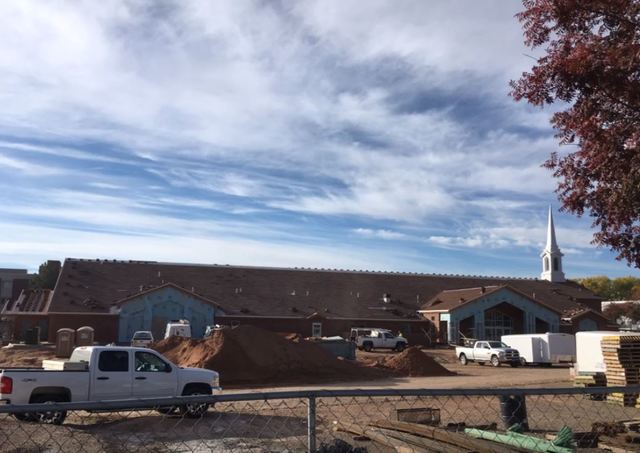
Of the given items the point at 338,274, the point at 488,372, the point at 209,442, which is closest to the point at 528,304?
the point at 338,274

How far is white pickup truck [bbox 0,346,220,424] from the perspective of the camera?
14.3 m

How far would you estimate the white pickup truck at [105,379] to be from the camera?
46.8 feet

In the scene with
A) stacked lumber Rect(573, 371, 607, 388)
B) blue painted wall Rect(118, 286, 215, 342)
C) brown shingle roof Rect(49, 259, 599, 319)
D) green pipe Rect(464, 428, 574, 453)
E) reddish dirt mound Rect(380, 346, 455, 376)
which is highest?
brown shingle roof Rect(49, 259, 599, 319)

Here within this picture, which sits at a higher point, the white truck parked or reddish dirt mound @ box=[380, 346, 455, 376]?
the white truck parked

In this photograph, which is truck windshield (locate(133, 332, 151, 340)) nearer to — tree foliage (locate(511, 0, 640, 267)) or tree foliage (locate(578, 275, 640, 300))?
tree foliage (locate(511, 0, 640, 267))

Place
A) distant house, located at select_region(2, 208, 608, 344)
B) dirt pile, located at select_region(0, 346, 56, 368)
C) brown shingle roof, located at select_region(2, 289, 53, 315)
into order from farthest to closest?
brown shingle roof, located at select_region(2, 289, 53, 315) → distant house, located at select_region(2, 208, 608, 344) → dirt pile, located at select_region(0, 346, 56, 368)

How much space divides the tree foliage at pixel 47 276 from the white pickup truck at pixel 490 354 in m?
53.0

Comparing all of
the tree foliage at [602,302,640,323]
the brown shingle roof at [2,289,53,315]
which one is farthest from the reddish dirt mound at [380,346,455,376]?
the tree foliage at [602,302,640,323]

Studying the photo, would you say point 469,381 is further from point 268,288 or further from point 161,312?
point 268,288

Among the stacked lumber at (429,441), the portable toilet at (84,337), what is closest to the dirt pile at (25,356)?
the portable toilet at (84,337)

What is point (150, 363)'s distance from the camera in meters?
16.3

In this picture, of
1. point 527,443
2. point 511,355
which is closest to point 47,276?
point 511,355

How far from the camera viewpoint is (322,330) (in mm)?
59969

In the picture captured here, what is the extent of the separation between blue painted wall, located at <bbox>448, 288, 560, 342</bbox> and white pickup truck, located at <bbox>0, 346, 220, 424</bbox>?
46.4 m
